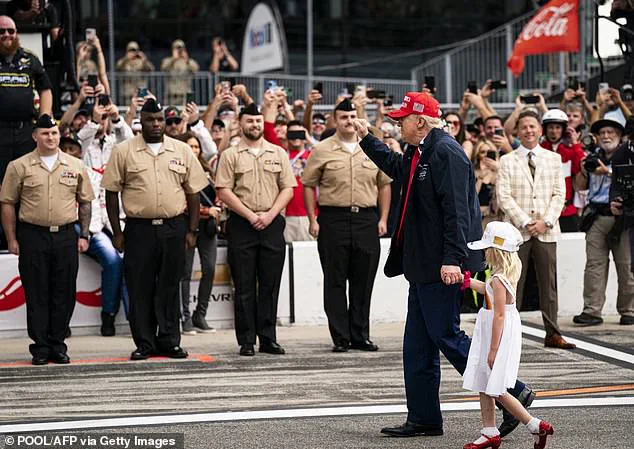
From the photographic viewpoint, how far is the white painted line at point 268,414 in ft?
29.6

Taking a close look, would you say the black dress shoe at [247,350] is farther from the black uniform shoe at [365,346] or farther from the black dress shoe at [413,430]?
the black dress shoe at [413,430]

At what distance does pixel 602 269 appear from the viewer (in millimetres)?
14445

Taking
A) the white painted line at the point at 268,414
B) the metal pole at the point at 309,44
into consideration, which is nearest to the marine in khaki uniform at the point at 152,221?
the white painted line at the point at 268,414

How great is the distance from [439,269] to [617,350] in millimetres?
4292

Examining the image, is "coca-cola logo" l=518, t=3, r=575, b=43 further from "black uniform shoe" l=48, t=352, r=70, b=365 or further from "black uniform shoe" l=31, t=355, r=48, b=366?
"black uniform shoe" l=31, t=355, r=48, b=366

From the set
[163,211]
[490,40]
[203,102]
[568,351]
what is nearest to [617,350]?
[568,351]

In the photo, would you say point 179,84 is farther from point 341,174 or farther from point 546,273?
point 546,273

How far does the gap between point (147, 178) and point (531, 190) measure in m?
3.43

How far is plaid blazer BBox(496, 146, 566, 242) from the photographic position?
1271cm

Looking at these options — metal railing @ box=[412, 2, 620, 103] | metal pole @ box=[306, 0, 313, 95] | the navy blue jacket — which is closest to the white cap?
the navy blue jacket

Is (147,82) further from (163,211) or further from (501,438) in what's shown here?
(501,438)

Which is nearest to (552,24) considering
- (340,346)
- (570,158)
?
(570,158)

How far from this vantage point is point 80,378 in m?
11.2

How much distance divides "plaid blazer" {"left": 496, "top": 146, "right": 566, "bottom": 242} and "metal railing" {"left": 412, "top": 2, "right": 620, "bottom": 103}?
35.2 ft
